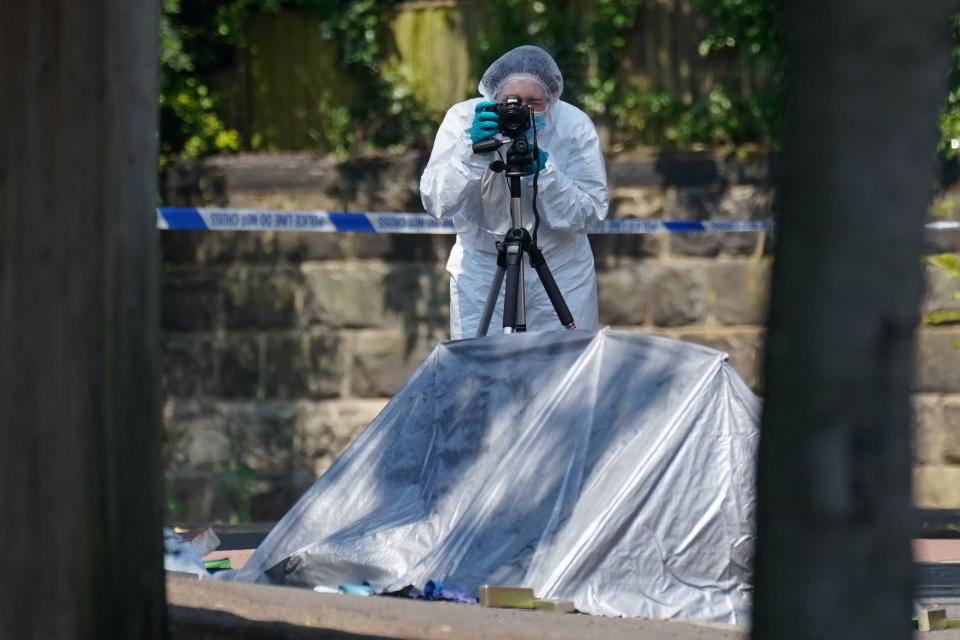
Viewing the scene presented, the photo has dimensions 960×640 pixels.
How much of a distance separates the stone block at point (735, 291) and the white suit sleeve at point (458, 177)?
2539 millimetres

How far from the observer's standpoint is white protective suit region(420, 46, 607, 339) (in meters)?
6.51

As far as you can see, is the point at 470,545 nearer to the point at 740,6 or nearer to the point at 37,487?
the point at 37,487

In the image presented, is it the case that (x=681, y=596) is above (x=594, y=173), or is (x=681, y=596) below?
below

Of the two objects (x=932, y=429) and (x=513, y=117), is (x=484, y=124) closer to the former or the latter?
(x=513, y=117)

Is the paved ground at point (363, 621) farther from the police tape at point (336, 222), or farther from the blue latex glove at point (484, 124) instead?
the police tape at point (336, 222)

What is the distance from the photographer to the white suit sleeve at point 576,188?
21.0ft

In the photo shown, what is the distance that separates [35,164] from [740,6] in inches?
226

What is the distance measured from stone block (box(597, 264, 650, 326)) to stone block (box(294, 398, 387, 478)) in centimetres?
127

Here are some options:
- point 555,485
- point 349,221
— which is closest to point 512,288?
point 555,485

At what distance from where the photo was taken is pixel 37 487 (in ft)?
12.1

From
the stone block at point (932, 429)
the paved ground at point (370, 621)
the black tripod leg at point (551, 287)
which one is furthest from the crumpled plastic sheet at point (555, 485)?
the stone block at point (932, 429)

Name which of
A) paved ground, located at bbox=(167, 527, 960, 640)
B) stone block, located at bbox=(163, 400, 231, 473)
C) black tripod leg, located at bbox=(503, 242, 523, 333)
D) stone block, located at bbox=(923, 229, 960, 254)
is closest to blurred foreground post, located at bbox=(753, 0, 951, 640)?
paved ground, located at bbox=(167, 527, 960, 640)

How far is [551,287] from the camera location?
20.9 ft

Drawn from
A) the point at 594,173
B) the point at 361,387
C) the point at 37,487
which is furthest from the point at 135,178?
the point at 361,387
